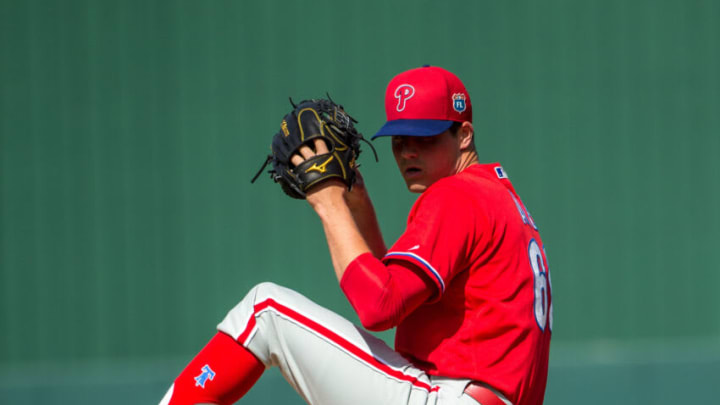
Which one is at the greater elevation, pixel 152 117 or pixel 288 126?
pixel 152 117

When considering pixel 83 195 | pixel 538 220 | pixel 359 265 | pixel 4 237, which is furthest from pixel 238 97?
pixel 359 265

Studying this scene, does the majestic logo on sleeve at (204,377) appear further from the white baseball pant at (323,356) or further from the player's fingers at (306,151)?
the player's fingers at (306,151)

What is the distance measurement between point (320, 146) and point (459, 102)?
0.41 metres

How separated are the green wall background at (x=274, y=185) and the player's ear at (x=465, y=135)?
2795 mm

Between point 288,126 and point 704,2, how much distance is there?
4.62 metres

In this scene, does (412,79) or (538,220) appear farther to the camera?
(538,220)

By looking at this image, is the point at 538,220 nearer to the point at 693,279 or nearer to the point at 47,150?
the point at 693,279

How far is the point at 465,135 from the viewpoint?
2.15 meters

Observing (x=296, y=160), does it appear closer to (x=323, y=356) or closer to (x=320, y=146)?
(x=320, y=146)

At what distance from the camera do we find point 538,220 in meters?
5.33

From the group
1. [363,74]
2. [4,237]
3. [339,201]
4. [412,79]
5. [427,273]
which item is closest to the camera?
[427,273]

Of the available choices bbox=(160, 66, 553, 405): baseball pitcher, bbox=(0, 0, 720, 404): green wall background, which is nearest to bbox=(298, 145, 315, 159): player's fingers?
bbox=(160, 66, 553, 405): baseball pitcher

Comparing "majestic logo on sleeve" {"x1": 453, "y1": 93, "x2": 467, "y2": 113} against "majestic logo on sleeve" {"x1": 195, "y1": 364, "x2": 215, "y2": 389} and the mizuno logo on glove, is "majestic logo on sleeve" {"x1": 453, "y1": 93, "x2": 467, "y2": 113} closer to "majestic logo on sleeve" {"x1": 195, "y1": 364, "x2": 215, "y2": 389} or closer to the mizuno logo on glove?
the mizuno logo on glove

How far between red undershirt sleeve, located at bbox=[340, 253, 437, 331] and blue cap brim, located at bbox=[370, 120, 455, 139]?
1.22ft
